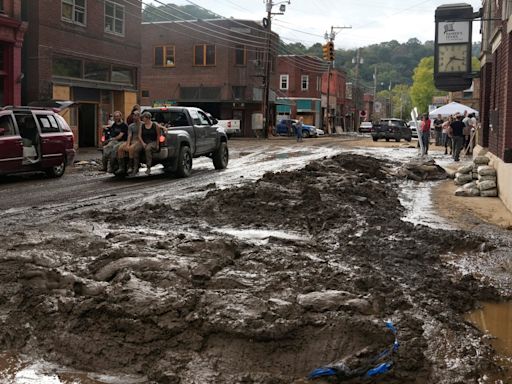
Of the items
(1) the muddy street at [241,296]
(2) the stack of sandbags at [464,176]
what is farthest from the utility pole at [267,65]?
(1) the muddy street at [241,296]

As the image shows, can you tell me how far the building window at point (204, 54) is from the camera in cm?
5328

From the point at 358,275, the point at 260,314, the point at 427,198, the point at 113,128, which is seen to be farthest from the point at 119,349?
the point at 113,128

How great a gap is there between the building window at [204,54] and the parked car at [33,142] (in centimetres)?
3761

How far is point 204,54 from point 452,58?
35.9 m

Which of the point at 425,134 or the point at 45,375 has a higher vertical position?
the point at 425,134

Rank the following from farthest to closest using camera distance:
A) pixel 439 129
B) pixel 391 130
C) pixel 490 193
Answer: pixel 391 130
pixel 439 129
pixel 490 193

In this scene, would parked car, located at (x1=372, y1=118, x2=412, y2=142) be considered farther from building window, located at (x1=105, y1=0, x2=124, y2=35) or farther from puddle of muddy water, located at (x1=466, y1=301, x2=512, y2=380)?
puddle of muddy water, located at (x1=466, y1=301, x2=512, y2=380)

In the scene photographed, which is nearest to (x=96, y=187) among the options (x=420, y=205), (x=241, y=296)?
(x=420, y=205)

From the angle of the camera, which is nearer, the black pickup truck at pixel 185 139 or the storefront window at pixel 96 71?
the black pickup truck at pixel 185 139

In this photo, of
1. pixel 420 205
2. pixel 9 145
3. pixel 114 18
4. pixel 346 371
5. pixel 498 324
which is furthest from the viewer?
pixel 114 18

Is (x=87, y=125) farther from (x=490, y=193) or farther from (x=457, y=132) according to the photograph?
(x=490, y=193)

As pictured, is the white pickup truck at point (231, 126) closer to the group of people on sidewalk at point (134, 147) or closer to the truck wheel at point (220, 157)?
the truck wheel at point (220, 157)

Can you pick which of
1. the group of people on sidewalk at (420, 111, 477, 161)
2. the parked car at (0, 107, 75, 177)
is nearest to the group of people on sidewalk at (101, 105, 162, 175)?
the parked car at (0, 107, 75, 177)

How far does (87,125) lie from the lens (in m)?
30.0
